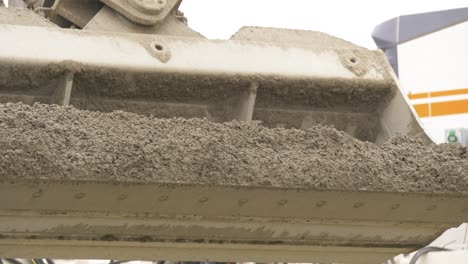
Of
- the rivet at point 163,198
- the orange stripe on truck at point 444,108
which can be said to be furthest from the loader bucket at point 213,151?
the orange stripe on truck at point 444,108

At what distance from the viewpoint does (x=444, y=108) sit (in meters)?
6.12

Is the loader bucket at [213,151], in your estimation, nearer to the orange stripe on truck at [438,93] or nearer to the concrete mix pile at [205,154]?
the concrete mix pile at [205,154]

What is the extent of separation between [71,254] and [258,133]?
0.49 meters

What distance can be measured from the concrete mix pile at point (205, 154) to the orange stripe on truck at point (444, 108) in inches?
161

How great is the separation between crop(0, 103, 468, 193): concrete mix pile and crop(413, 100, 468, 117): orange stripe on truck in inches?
161

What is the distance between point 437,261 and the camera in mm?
4363

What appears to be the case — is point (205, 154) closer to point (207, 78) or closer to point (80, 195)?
point (80, 195)

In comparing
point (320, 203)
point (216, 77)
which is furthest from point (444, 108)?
point (320, 203)

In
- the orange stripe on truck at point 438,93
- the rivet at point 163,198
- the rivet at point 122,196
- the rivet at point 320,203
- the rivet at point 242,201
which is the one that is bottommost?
the rivet at point 320,203

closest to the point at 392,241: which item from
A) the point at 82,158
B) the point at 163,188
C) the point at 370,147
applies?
the point at 370,147

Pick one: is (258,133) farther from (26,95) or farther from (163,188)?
(26,95)

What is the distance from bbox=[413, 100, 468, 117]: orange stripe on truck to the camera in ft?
19.8

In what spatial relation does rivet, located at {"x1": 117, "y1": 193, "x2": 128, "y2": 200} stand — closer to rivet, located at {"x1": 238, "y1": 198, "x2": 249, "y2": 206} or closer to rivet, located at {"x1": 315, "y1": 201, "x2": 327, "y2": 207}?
rivet, located at {"x1": 238, "y1": 198, "x2": 249, "y2": 206}

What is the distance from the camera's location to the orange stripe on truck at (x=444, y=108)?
6.05 m
